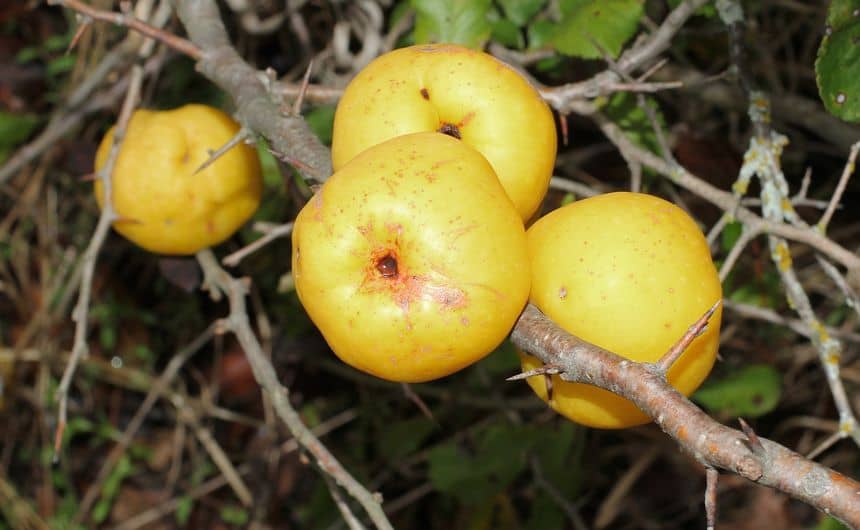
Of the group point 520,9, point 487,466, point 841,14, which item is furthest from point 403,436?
point 841,14

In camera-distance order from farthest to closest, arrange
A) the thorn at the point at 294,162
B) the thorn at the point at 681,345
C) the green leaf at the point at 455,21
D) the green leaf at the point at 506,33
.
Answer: the green leaf at the point at 506,33 → the green leaf at the point at 455,21 → the thorn at the point at 294,162 → the thorn at the point at 681,345

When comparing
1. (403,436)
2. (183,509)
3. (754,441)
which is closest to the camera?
(754,441)

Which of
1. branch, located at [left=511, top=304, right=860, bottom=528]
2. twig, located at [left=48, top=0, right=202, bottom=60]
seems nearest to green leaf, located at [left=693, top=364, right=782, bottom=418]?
branch, located at [left=511, top=304, right=860, bottom=528]

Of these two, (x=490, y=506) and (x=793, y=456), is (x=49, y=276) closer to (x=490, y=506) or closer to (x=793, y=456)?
(x=490, y=506)

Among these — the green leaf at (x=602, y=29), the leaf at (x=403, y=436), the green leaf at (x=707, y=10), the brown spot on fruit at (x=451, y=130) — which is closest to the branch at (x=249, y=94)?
the brown spot on fruit at (x=451, y=130)

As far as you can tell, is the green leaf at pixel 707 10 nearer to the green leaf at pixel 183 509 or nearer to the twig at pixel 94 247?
the twig at pixel 94 247

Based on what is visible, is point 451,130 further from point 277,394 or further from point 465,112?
point 277,394
